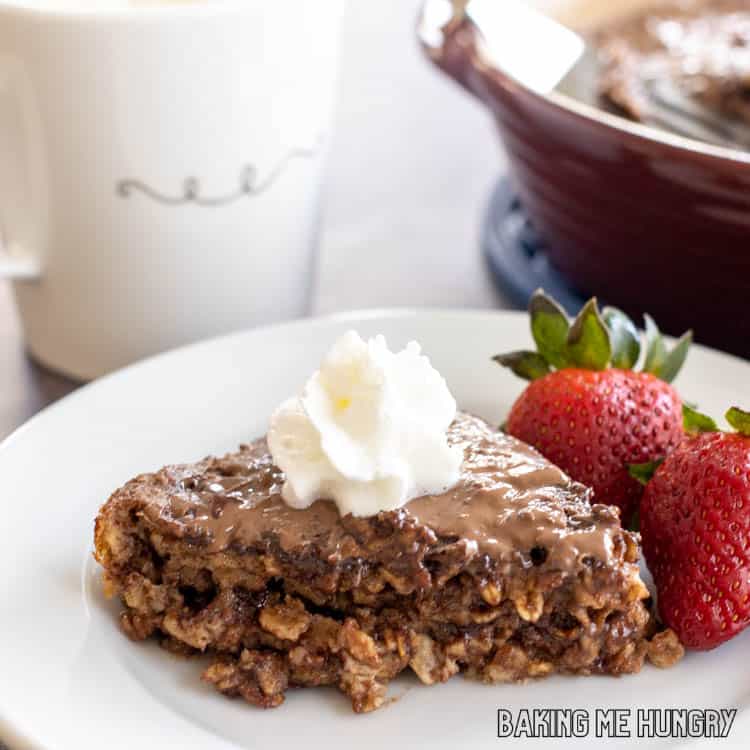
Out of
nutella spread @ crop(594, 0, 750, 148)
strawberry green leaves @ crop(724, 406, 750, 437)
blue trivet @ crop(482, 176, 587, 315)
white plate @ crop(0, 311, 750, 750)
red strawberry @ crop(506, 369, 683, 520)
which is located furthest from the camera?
nutella spread @ crop(594, 0, 750, 148)


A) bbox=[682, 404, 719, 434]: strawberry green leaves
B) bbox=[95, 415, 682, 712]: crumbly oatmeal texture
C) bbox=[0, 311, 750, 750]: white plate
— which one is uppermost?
bbox=[682, 404, 719, 434]: strawberry green leaves

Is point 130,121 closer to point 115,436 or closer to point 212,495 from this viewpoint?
point 115,436

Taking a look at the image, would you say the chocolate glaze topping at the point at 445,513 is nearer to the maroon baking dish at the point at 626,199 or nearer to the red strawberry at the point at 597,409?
the red strawberry at the point at 597,409

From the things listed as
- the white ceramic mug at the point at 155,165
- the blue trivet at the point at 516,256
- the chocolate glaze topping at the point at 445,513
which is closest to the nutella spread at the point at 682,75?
the blue trivet at the point at 516,256

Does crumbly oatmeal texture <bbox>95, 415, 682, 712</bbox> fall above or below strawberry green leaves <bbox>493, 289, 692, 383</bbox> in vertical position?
below

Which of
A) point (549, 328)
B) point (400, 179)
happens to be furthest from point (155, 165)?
point (400, 179)

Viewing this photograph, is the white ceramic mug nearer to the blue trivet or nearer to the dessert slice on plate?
the blue trivet

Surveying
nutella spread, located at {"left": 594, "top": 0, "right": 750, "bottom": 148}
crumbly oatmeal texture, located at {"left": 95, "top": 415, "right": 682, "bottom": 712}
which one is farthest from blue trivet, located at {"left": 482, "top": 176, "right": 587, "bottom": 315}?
crumbly oatmeal texture, located at {"left": 95, "top": 415, "right": 682, "bottom": 712}

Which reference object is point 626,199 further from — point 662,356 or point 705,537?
point 705,537
